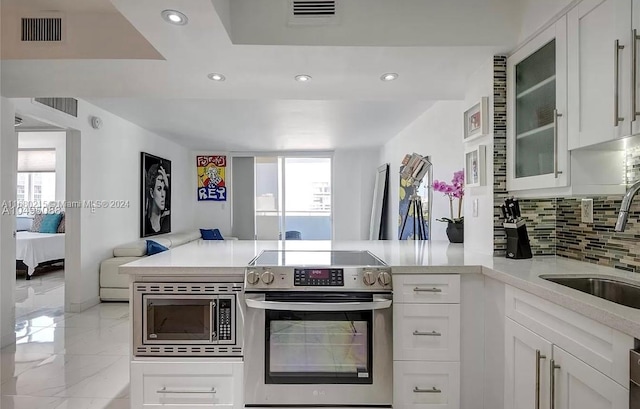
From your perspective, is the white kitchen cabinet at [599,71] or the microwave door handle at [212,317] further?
the microwave door handle at [212,317]

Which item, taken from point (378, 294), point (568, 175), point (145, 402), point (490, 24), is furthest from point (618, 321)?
point (145, 402)

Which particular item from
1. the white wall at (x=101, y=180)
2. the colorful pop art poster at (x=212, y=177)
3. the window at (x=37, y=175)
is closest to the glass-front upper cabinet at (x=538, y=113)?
the white wall at (x=101, y=180)

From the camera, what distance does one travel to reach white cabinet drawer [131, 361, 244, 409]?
178cm

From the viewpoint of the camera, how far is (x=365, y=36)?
1.90m

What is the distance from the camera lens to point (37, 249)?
589 centimetres

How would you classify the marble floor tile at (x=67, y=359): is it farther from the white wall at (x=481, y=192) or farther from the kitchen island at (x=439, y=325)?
the white wall at (x=481, y=192)

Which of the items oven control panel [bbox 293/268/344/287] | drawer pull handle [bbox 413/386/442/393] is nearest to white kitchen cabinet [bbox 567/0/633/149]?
oven control panel [bbox 293/268/344/287]

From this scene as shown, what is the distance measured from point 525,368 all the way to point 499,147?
1232mm

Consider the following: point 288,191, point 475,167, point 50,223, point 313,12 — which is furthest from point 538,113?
point 50,223

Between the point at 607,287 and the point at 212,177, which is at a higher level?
the point at 212,177

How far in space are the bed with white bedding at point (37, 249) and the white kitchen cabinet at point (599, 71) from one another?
291 inches

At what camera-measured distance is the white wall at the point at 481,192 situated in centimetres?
213

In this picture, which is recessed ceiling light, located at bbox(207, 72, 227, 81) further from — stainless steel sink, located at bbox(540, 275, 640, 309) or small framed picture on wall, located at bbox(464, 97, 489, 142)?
stainless steel sink, located at bbox(540, 275, 640, 309)

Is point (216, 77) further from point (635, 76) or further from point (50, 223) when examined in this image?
point (50, 223)
